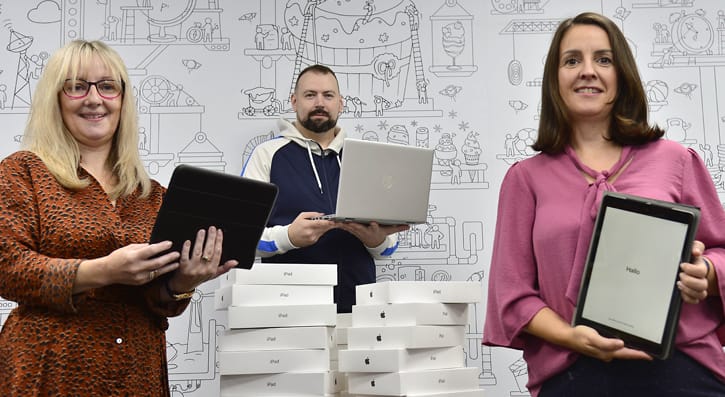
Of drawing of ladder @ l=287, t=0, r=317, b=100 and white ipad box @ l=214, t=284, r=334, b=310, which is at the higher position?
drawing of ladder @ l=287, t=0, r=317, b=100

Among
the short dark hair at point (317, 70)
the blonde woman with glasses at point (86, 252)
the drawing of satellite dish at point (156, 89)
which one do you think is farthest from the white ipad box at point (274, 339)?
the drawing of satellite dish at point (156, 89)

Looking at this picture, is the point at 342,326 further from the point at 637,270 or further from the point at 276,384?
the point at 637,270

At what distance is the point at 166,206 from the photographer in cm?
173

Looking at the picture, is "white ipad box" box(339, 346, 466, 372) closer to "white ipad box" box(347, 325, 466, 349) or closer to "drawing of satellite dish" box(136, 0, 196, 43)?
"white ipad box" box(347, 325, 466, 349)

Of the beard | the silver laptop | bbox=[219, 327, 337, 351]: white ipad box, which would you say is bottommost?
bbox=[219, 327, 337, 351]: white ipad box

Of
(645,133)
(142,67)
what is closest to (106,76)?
(645,133)

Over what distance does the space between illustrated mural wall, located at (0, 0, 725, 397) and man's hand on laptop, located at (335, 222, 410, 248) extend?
0.52 m

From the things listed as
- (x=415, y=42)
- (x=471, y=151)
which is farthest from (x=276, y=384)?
(x=415, y=42)

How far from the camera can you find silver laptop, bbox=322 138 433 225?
265 cm

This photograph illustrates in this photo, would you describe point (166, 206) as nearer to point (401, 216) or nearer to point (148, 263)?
point (148, 263)

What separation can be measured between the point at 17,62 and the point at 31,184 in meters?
1.95

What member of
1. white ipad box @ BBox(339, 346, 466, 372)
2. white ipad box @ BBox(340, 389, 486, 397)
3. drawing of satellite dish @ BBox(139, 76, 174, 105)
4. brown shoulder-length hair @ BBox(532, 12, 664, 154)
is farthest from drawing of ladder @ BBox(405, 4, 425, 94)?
brown shoulder-length hair @ BBox(532, 12, 664, 154)

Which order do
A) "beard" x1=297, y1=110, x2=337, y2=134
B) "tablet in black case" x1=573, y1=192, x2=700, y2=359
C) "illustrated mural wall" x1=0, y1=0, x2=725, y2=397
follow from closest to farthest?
"tablet in black case" x1=573, y1=192, x2=700, y2=359 → "beard" x1=297, y1=110, x2=337, y2=134 → "illustrated mural wall" x1=0, y1=0, x2=725, y2=397

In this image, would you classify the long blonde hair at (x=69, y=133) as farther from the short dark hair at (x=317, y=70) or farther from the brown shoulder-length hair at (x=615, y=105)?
the short dark hair at (x=317, y=70)
